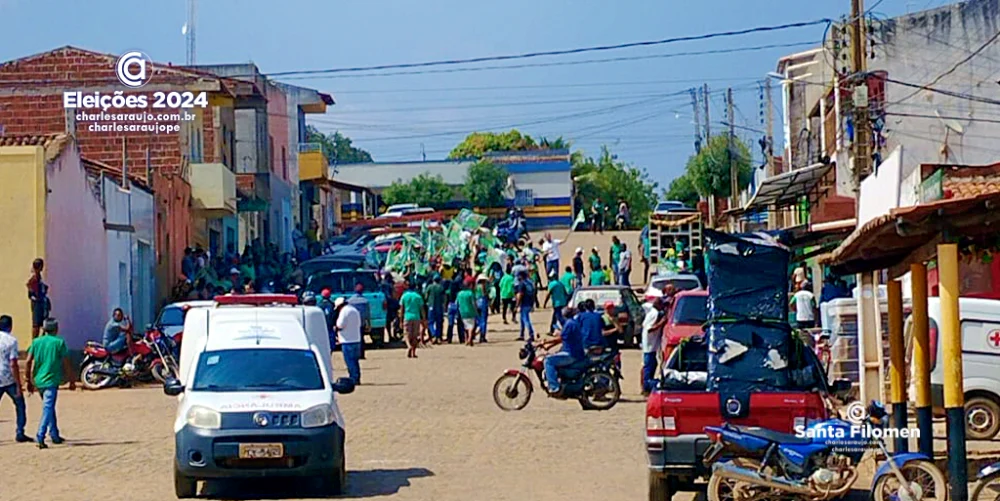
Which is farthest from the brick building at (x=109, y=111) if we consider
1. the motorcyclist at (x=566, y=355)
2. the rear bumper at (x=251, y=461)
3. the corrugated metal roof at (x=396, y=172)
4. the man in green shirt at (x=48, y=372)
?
the corrugated metal roof at (x=396, y=172)

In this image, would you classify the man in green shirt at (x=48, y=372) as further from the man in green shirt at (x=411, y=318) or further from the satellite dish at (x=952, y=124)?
the satellite dish at (x=952, y=124)

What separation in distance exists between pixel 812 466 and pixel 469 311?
25.0 meters

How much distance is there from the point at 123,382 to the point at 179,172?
61.8 ft

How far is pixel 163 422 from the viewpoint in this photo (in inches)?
901

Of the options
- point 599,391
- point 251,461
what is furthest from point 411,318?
point 251,461

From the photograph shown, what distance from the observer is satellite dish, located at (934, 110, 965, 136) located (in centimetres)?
4112

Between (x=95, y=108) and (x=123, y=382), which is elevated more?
(x=95, y=108)

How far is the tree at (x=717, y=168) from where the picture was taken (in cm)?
6844

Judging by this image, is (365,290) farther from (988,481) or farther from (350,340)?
(988,481)

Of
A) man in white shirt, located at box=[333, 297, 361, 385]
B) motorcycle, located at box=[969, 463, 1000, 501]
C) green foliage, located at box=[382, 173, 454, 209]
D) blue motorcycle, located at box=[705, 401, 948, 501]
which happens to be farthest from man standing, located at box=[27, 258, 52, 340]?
green foliage, located at box=[382, 173, 454, 209]

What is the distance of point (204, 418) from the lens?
15.2 metres

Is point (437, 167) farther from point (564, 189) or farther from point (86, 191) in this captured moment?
point (86, 191)

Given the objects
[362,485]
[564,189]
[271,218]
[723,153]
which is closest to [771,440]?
[362,485]

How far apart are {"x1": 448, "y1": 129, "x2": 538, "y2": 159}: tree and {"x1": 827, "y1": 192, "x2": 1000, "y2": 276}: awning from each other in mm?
96433
